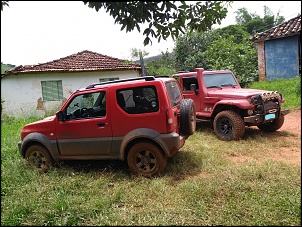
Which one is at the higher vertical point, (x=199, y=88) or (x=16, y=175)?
(x=199, y=88)

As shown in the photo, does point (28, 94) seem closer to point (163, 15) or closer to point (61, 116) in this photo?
point (61, 116)

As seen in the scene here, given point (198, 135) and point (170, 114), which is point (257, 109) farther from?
point (170, 114)

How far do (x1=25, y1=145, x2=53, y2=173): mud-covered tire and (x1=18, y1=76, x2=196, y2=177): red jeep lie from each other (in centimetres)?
2

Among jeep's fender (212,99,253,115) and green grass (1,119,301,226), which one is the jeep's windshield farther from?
green grass (1,119,301,226)

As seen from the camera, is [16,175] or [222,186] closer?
[222,186]

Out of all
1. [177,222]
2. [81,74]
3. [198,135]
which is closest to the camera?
[177,222]

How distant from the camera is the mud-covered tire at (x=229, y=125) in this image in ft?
19.2

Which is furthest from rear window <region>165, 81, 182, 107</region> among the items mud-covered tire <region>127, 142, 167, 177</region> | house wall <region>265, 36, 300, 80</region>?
house wall <region>265, 36, 300, 80</region>

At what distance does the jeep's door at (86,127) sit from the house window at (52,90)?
1012 cm

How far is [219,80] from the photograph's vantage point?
7.20 metres

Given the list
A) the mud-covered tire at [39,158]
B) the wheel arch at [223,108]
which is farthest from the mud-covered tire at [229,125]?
the mud-covered tire at [39,158]

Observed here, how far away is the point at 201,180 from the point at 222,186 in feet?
1.18

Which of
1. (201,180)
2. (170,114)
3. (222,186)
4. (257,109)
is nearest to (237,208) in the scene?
(222,186)

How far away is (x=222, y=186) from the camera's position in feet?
11.4
